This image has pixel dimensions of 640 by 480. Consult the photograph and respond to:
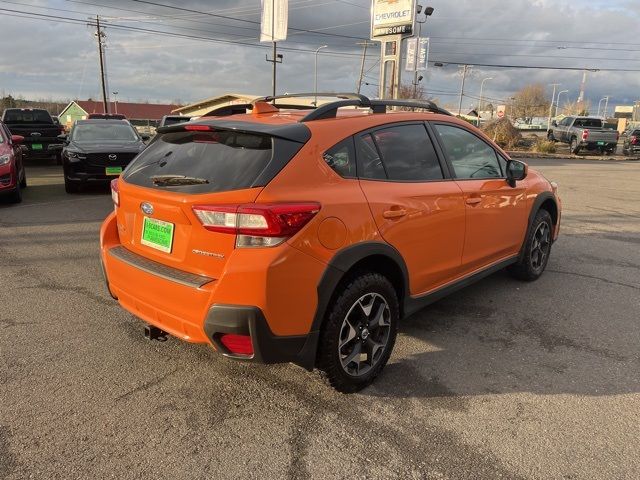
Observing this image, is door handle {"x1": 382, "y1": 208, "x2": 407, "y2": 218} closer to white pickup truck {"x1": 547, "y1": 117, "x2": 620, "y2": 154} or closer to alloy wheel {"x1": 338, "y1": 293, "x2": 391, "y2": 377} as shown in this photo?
alloy wheel {"x1": 338, "y1": 293, "x2": 391, "y2": 377}

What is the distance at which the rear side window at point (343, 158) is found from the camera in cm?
290

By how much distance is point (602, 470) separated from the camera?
2.41 meters

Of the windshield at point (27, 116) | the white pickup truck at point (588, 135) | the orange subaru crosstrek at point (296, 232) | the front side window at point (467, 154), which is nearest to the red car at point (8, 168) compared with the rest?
the orange subaru crosstrek at point (296, 232)

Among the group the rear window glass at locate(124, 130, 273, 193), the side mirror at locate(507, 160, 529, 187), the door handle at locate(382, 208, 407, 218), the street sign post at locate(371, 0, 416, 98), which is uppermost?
the street sign post at locate(371, 0, 416, 98)

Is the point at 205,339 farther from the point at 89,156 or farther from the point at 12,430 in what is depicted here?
the point at 89,156

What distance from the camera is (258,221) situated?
97.7 inches

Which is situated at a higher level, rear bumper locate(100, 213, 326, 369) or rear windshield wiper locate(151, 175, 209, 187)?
rear windshield wiper locate(151, 175, 209, 187)

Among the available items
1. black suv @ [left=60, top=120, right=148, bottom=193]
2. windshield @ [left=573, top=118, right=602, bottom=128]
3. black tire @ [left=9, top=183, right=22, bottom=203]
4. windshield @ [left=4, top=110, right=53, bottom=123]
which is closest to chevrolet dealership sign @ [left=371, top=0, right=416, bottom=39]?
windshield @ [left=573, top=118, right=602, bottom=128]

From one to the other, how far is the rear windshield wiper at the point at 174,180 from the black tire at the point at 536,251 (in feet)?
11.3

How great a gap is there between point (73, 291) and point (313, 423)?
3086 mm

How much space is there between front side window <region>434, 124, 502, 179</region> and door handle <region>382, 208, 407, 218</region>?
92cm

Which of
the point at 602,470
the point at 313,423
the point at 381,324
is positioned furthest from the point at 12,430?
the point at 602,470

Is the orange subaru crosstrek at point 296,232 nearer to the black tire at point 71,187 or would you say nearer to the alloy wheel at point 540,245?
the alloy wheel at point 540,245

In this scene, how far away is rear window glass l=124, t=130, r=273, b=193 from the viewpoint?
2688 millimetres
